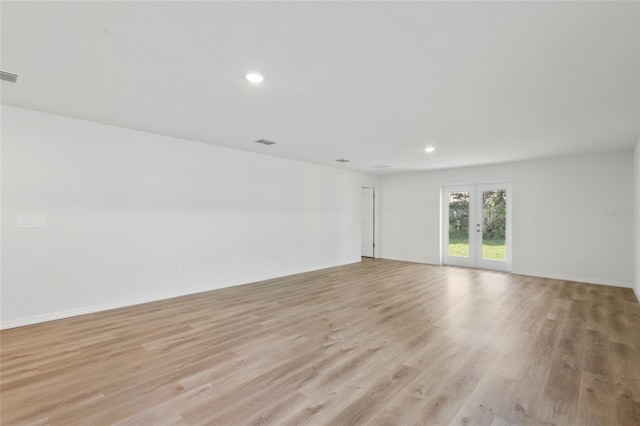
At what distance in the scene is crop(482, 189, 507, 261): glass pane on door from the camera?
22.2 feet

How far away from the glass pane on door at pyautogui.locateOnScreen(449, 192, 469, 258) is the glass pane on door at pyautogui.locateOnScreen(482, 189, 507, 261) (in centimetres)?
39

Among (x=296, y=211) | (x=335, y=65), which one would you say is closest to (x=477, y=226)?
(x=296, y=211)

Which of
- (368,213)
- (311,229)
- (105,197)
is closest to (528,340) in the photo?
(311,229)

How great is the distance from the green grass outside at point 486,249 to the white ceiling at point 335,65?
3.22 metres

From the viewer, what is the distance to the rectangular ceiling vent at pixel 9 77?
254 centimetres

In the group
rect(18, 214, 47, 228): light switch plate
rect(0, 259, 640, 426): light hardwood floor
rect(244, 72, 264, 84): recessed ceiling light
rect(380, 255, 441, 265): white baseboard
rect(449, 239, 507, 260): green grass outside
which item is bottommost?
rect(0, 259, 640, 426): light hardwood floor

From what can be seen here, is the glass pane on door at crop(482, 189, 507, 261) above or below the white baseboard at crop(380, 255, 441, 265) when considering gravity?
above

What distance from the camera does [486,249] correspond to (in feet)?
23.0

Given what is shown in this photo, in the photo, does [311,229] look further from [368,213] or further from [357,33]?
[357,33]

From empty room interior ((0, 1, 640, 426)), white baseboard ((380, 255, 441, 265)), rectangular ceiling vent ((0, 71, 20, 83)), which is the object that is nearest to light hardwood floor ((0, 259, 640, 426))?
empty room interior ((0, 1, 640, 426))

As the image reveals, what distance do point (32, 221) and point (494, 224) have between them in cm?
814

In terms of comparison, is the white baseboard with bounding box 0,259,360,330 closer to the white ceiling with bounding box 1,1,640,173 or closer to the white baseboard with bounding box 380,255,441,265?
the white ceiling with bounding box 1,1,640,173

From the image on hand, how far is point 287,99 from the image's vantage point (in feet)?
9.99

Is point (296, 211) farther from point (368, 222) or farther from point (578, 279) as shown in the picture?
point (578, 279)
